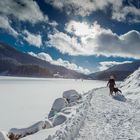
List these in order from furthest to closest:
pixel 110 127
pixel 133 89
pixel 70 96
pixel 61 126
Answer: pixel 70 96 < pixel 133 89 < pixel 61 126 < pixel 110 127

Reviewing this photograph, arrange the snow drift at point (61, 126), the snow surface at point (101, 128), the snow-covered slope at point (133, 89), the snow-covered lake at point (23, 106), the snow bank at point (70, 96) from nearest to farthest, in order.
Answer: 1. the snow surface at point (101, 128)
2. the snow drift at point (61, 126)
3. the snow-covered lake at point (23, 106)
4. the snow-covered slope at point (133, 89)
5. the snow bank at point (70, 96)

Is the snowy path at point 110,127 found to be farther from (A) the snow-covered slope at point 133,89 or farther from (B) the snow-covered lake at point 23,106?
(A) the snow-covered slope at point 133,89

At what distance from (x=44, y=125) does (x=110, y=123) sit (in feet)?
19.0

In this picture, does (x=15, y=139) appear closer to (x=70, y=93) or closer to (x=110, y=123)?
(x=110, y=123)

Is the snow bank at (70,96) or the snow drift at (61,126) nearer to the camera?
the snow drift at (61,126)

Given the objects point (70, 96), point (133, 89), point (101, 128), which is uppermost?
point (133, 89)

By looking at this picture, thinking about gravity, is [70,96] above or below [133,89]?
below

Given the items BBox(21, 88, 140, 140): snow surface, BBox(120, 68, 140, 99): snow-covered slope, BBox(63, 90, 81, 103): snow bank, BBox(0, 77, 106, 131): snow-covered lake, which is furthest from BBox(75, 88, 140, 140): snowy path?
BBox(63, 90, 81, 103): snow bank

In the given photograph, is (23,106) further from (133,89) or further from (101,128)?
(101,128)

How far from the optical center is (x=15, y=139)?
1330 cm

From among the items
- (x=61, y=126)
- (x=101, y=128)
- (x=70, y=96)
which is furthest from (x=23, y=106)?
(x=101, y=128)

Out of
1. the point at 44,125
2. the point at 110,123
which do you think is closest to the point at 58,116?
the point at 44,125

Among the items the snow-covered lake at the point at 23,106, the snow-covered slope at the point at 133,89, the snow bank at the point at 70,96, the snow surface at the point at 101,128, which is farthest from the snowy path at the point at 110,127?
the snow bank at the point at 70,96

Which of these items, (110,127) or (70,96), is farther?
(70,96)
